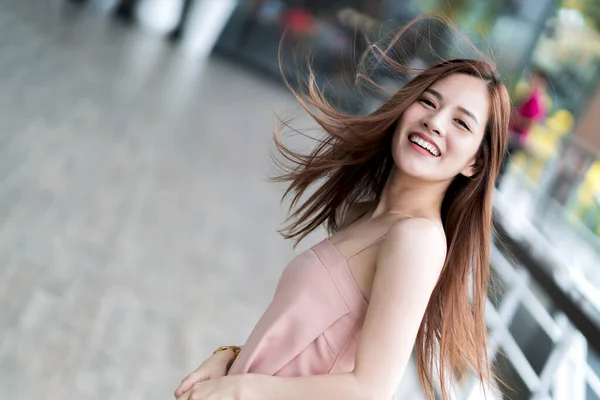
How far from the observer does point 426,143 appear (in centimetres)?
116

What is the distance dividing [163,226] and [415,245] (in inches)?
122

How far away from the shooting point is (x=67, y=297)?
2969 mm

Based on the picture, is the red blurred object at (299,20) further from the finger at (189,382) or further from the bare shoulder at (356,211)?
the finger at (189,382)

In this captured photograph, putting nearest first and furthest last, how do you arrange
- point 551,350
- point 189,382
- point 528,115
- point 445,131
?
1. point 445,131
2. point 189,382
3. point 551,350
4. point 528,115

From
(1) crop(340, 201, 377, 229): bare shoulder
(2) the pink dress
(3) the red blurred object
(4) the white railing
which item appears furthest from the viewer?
(3) the red blurred object

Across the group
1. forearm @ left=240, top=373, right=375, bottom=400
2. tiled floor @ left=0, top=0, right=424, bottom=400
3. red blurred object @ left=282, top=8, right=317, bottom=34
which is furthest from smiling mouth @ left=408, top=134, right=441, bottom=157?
red blurred object @ left=282, top=8, right=317, bottom=34

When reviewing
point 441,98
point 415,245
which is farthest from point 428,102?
point 415,245

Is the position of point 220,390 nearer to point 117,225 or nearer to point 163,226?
point 117,225

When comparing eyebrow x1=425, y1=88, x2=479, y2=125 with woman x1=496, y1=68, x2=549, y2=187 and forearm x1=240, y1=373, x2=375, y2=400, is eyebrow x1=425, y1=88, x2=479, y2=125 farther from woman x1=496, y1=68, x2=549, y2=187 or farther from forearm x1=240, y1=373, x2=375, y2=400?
woman x1=496, y1=68, x2=549, y2=187

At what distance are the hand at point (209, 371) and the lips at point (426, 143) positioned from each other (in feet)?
1.65

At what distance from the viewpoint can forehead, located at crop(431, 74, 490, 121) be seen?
1.15 meters

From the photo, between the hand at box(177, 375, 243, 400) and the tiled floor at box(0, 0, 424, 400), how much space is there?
1.50m

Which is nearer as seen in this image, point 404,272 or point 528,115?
point 404,272

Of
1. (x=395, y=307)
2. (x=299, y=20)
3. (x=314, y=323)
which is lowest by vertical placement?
(x=299, y=20)
